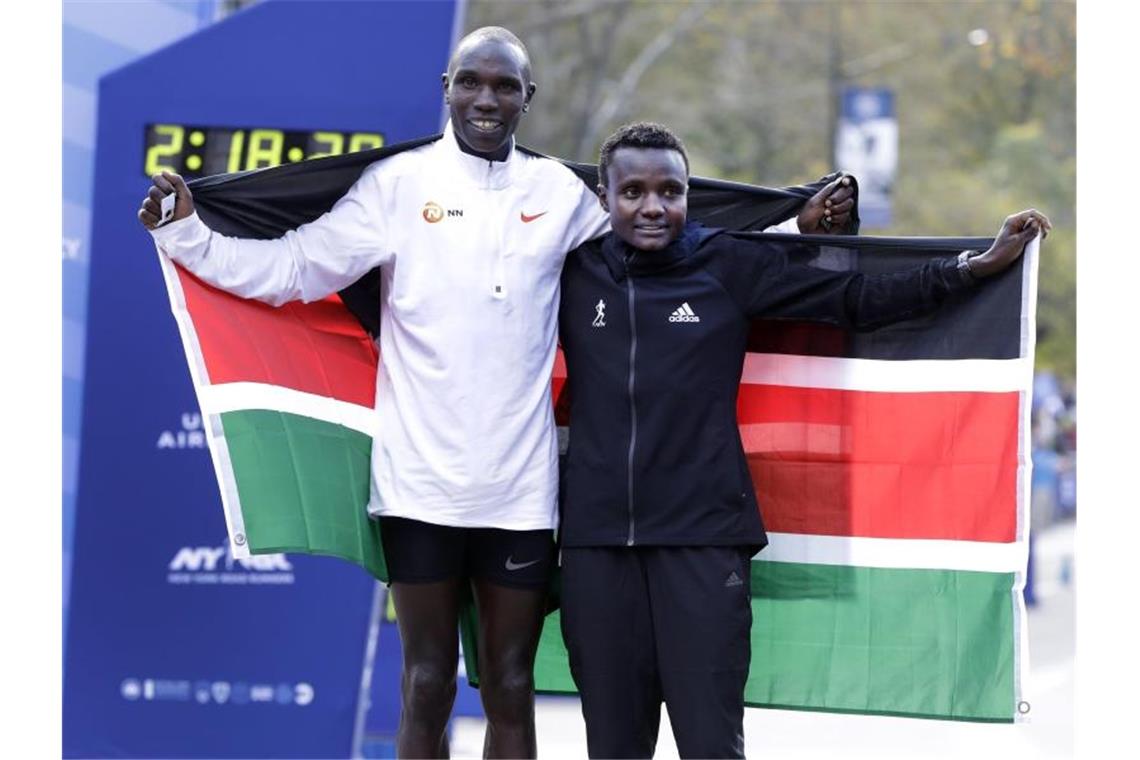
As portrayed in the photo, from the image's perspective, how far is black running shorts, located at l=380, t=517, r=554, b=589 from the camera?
5.76m

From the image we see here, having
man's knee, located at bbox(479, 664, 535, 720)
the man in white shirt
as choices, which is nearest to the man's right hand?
the man in white shirt

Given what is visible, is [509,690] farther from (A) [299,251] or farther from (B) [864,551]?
(A) [299,251]

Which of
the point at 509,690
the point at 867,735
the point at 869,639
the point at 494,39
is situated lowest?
the point at 867,735

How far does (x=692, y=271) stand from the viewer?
227 inches

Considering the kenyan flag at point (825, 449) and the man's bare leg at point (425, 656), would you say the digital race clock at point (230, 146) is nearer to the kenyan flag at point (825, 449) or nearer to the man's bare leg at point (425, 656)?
the kenyan flag at point (825, 449)

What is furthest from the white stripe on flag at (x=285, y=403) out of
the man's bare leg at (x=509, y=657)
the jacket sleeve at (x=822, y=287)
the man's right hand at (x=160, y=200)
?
the jacket sleeve at (x=822, y=287)

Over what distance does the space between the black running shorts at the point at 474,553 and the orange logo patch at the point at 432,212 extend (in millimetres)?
883

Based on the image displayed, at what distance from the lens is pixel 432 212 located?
19.0 feet

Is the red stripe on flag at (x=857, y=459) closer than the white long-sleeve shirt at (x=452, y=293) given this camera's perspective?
No

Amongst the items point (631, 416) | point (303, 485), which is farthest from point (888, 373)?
point (303, 485)

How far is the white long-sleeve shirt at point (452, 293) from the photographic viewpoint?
5680mm

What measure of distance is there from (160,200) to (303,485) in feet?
3.20

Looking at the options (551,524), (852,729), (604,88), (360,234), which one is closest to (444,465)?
(551,524)

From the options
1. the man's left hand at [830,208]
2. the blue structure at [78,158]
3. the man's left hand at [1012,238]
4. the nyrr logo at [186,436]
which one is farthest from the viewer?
the blue structure at [78,158]
